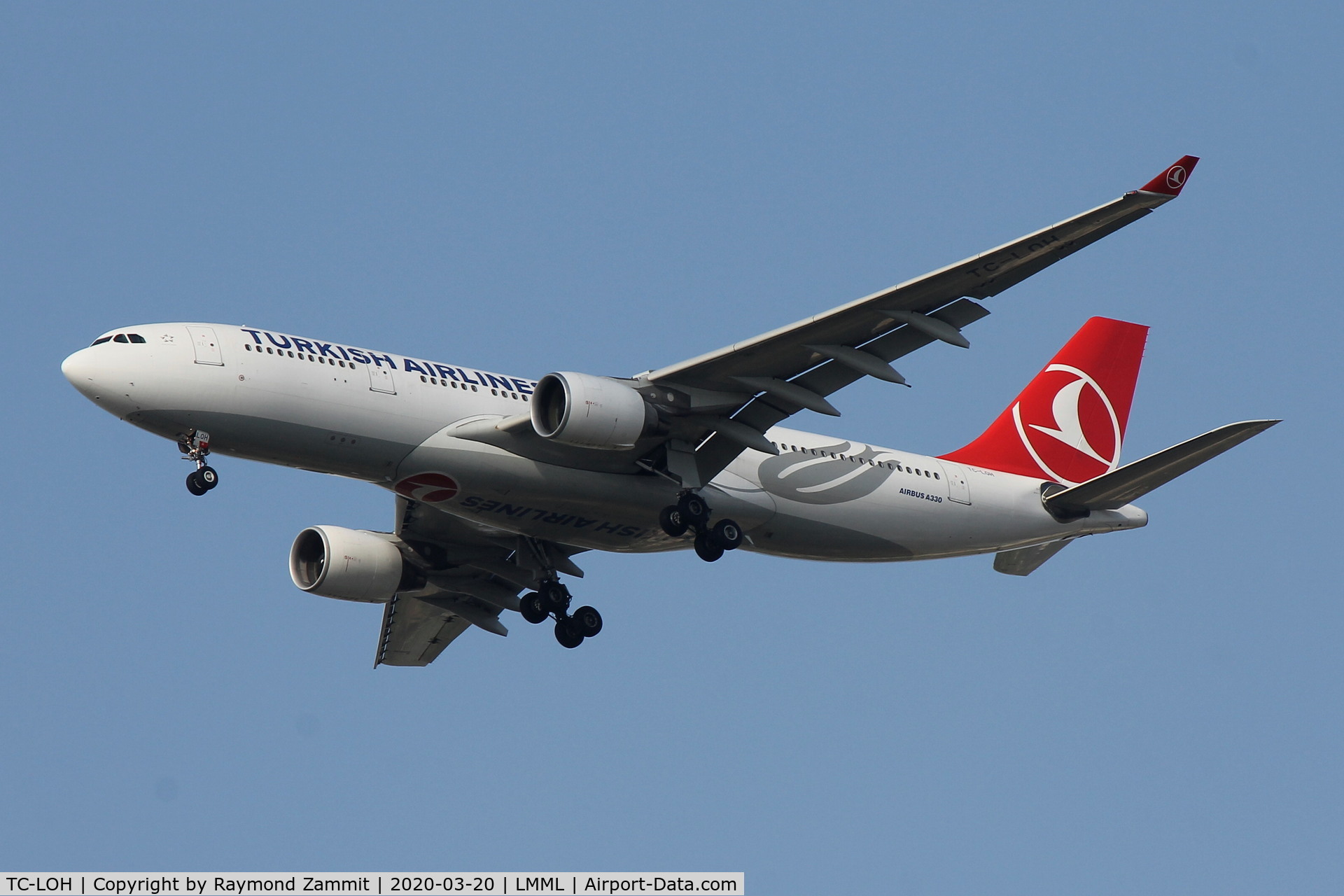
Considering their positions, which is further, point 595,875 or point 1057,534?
A: point 1057,534

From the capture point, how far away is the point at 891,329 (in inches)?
1201

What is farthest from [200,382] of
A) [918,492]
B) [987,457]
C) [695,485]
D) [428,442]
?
[987,457]

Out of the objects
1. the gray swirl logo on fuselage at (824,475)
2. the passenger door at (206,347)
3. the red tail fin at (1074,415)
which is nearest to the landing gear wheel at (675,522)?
the gray swirl logo on fuselage at (824,475)

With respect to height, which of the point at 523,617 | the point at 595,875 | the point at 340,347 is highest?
the point at 340,347

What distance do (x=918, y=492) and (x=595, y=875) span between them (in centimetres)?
1182

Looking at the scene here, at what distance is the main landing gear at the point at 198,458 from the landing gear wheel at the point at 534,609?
337 inches

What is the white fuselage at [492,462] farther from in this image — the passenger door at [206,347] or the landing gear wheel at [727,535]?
the landing gear wheel at [727,535]

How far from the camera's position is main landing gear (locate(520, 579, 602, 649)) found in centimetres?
3519

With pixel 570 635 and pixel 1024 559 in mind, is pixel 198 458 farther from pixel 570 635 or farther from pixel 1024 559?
pixel 1024 559

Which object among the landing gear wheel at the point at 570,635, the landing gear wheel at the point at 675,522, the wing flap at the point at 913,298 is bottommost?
the landing gear wheel at the point at 570,635

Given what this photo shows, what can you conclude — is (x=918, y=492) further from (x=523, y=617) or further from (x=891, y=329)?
(x=523, y=617)

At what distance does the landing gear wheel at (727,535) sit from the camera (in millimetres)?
32531

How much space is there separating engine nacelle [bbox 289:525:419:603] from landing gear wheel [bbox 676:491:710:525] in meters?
7.39

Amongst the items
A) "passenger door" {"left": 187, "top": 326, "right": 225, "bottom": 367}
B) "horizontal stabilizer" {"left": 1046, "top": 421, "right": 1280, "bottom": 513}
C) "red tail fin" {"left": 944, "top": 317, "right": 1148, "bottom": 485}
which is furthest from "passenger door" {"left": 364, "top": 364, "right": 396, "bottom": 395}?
"horizontal stabilizer" {"left": 1046, "top": 421, "right": 1280, "bottom": 513}
